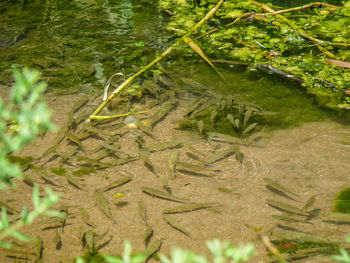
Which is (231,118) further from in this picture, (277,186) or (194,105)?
(277,186)

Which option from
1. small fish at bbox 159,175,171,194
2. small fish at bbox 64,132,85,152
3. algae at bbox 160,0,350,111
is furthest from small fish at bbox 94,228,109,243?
algae at bbox 160,0,350,111

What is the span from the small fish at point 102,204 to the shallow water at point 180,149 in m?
0.03

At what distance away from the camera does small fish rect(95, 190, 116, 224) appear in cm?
222

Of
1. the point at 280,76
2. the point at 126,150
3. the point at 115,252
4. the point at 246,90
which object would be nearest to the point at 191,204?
the point at 115,252

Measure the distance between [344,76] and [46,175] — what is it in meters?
2.59

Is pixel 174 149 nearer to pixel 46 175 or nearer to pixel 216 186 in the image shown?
pixel 216 186

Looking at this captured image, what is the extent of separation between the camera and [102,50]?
3.91 meters

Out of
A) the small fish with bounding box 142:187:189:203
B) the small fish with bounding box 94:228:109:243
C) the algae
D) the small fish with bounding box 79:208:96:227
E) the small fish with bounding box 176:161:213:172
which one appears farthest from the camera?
the algae

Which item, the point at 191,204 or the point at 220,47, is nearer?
the point at 191,204

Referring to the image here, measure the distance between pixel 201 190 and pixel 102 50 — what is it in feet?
6.96

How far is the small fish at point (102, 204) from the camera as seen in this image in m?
2.22

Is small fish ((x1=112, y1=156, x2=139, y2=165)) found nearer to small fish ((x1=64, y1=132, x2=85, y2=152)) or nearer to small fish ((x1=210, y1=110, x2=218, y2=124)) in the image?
small fish ((x1=64, y1=132, x2=85, y2=152))

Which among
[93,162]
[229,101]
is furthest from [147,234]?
[229,101]

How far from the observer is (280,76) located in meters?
3.48
